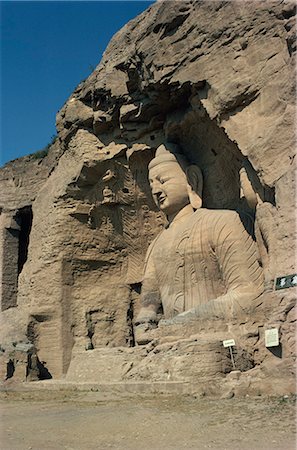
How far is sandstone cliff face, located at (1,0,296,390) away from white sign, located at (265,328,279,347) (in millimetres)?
120

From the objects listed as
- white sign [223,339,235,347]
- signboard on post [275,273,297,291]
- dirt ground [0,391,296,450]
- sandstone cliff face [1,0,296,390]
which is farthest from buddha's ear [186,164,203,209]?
dirt ground [0,391,296,450]

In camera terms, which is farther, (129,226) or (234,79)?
(129,226)

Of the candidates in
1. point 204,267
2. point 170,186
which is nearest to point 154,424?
point 204,267

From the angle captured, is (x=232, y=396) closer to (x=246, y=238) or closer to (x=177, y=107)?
(x=246, y=238)

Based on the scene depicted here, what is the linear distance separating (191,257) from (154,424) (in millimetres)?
5154

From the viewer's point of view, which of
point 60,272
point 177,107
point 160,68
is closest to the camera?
point 160,68

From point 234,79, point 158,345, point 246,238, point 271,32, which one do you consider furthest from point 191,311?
point 271,32

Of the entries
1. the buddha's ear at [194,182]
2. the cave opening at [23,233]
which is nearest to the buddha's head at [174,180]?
the buddha's ear at [194,182]

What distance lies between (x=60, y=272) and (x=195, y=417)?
7.18 metres

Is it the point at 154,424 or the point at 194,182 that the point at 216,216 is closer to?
the point at 194,182

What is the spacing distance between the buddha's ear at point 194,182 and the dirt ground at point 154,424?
182 inches

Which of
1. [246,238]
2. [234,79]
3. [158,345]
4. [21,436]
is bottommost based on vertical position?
[21,436]

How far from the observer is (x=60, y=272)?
40.9 feet

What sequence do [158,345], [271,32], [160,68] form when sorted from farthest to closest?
[160,68], [158,345], [271,32]
